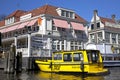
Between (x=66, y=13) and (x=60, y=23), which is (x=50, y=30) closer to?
(x=60, y=23)

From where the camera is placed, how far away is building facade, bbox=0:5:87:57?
40.4m

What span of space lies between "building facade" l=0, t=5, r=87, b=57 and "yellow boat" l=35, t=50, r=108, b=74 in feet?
28.8

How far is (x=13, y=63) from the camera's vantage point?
93.5ft

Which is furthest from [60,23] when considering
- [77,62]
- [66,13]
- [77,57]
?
[77,62]

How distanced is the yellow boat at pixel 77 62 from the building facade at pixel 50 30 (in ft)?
28.8

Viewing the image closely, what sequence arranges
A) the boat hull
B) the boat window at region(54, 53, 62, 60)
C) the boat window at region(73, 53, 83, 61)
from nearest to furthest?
the boat hull, the boat window at region(73, 53, 83, 61), the boat window at region(54, 53, 62, 60)

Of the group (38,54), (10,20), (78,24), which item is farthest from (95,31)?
(38,54)

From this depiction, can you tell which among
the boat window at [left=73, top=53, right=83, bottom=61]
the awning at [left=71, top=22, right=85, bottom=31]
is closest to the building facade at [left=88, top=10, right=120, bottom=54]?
the awning at [left=71, top=22, right=85, bottom=31]

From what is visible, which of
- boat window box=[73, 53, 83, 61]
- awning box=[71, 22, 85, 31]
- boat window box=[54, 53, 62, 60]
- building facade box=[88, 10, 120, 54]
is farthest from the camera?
building facade box=[88, 10, 120, 54]

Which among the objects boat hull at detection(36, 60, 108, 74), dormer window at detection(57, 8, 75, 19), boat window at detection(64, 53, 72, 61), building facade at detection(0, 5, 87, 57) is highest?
dormer window at detection(57, 8, 75, 19)

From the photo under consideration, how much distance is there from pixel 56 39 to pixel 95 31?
66.0 feet

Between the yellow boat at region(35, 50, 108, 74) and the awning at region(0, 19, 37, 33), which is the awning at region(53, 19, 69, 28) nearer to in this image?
the awning at region(0, 19, 37, 33)

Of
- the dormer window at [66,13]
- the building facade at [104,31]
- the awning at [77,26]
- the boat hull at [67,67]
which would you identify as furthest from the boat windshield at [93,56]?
the building facade at [104,31]

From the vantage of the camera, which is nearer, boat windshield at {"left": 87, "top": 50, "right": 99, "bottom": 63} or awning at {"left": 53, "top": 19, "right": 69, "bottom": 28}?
boat windshield at {"left": 87, "top": 50, "right": 99, "bottom": 63}
